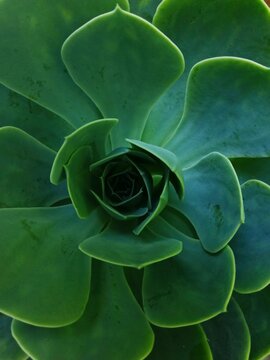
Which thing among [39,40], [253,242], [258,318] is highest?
[39,40]

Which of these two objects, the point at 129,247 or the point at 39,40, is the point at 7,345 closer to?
the point at 129,247

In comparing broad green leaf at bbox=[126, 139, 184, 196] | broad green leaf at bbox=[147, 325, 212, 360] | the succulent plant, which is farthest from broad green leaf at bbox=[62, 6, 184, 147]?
Result: broad green leaf at bbox=[147, 325, 212, 360]

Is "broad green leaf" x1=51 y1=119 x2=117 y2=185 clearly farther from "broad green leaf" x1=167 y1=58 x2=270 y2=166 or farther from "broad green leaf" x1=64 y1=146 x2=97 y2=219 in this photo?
"broad green leaf" x1=167 y1=58 x2=270 y2=166

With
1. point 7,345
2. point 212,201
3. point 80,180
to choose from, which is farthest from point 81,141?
point 7,345

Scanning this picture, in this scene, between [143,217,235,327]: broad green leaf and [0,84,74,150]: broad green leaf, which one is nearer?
[143,217,235,327]: broad green leaf

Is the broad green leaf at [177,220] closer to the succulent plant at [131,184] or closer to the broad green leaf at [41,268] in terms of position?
the succulent plant at [131,184]
